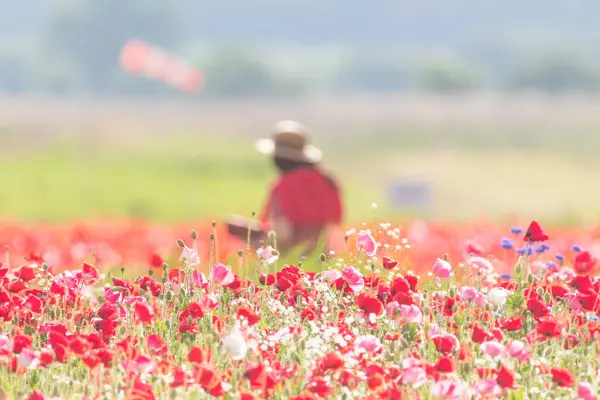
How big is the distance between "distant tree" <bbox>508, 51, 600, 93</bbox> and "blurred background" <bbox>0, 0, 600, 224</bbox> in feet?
0.31

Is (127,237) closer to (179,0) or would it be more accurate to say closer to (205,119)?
(205,119)

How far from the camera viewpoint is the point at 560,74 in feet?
187

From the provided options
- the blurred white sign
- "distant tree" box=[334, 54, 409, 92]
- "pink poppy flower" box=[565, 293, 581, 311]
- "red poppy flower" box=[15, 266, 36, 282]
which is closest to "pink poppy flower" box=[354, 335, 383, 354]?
"pink poppy flower" box=[565, 293, 581, 311]

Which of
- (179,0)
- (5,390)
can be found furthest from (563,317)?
(179,0)

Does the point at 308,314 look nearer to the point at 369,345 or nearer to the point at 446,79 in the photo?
the point at 369,345

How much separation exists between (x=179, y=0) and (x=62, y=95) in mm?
14693

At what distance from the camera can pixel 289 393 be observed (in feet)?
12.2

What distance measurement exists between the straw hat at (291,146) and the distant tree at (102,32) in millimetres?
61156

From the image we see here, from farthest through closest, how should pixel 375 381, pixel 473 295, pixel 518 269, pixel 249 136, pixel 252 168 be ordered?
pixel 249 136, pixel 252 168, pixel 518 269, pixel 473 295, pixel 375 381

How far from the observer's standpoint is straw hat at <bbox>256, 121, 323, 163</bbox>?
8.01 metres

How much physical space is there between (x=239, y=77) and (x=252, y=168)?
35607 mm

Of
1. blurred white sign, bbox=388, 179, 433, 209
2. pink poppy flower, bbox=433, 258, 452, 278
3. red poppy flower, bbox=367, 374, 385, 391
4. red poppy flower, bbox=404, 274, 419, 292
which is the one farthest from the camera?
blurred white sign, bbox=388, 179, 433, 209

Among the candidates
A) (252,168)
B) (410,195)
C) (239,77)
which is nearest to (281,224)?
(410,195)

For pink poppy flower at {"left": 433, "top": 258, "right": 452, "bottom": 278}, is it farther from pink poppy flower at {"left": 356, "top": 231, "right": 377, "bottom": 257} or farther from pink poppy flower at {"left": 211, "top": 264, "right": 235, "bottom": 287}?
pink poppy flower at {"left": 211, "top": 264, "right": 235, "bottom": 287}
